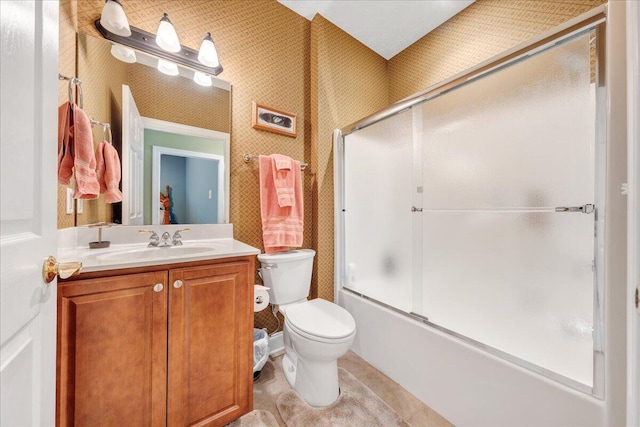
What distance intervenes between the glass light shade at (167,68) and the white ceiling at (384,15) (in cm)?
103

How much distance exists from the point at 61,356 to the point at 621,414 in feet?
6.01

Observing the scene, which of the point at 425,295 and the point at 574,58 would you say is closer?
the point at 574,58

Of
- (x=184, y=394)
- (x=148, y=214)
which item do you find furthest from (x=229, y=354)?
(x=148, y=214)

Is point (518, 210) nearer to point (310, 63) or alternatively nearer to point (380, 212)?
point (380, 212)

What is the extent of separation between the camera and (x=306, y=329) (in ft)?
4.18

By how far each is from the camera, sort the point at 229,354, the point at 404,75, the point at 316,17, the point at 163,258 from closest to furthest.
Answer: the point at 163,258
the point at 229,354
the point at 316,17
the point at 404,75

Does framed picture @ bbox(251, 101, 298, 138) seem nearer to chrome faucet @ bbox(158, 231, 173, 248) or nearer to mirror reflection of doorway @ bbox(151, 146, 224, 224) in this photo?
mirror reflection of doorway @ bbox(151, 146, 224, 224)

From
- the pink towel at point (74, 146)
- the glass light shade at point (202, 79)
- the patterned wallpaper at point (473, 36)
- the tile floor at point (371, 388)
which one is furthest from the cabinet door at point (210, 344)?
the patterned wallpaper at point (473, 36)

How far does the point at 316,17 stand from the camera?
1962 mm

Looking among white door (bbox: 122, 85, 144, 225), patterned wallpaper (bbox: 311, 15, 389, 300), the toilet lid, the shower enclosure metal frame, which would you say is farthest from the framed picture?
the toilet lid

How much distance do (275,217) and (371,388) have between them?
1.24 meters

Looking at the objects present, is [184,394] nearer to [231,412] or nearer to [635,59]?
[231,412]

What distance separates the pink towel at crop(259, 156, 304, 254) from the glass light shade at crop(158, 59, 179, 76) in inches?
28.9

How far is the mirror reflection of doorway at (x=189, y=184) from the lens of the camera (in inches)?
57.9
